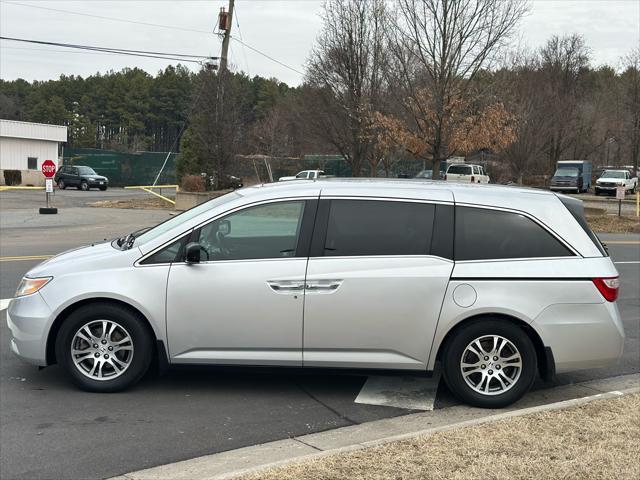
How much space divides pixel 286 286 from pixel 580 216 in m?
2.47

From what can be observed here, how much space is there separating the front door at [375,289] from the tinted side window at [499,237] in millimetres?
123

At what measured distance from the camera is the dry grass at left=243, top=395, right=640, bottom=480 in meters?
3.64

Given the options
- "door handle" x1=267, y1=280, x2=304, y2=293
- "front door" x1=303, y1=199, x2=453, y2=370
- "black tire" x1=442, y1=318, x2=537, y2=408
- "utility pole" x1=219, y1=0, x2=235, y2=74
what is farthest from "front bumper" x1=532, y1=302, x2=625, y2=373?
"utility pole" x1=219, y1=0, x2=235, y2=74

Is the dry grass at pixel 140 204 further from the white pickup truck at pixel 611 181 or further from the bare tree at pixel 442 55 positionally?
the white pickup truck at pixel 611 181

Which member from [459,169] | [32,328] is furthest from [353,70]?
[32,328]

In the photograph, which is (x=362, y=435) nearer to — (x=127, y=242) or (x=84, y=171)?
(x=127, y=242)

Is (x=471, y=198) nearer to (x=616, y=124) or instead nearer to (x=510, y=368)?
(x=510, y=368)

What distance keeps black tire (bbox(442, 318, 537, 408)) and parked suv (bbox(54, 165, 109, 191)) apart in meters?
42.7

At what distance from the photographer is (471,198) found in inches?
208

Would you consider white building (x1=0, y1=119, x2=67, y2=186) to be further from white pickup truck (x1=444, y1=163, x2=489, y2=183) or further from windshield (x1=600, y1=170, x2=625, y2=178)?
windshield (x1=600, y1=170, x2=625, y2=178)

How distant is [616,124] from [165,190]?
37.4 meters

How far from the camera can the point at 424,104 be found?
2042 centimetres

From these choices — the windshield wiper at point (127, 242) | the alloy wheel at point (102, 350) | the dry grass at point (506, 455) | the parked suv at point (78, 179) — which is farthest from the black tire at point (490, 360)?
the parked suv at point (78, 179)

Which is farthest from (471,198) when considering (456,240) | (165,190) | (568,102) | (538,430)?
(568,102)
